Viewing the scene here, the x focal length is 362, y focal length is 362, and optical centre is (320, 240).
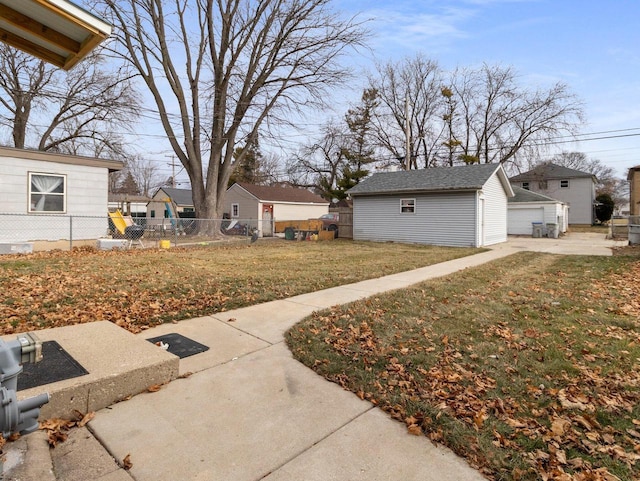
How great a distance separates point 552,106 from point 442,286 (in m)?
32.4

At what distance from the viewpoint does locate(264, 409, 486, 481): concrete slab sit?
6.51ft

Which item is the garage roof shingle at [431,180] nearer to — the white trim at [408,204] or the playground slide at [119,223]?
the white trim at [408,204]

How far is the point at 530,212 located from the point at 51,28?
28.9 metres

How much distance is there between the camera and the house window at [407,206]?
17.5m

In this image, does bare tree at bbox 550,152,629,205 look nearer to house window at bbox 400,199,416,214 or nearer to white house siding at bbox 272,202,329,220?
white house siding at bbox 272,202,329,220

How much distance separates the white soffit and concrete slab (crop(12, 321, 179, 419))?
2418 mm

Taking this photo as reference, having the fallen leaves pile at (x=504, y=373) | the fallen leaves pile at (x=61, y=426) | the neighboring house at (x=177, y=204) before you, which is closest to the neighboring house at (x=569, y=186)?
the neighboring house at (x=177, y=204)

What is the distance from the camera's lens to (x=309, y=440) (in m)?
2.29

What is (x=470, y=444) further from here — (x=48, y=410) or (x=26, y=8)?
(x=26, y=8)

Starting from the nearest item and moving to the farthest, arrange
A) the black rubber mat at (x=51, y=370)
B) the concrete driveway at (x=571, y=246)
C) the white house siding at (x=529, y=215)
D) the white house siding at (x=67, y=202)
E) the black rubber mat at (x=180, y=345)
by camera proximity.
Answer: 1. the black rubber mat at (x=51, y=370)
2. the black rubber mat at (x=180, y=345)
3. the white house siding at (x=67, y=202)
4. the concrete driveway at (x=571, y=246)
5. the white house siding at (x=529, y=215)

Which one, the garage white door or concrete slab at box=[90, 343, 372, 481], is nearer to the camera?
concrete slab at box=[90, 343, 372, 481]

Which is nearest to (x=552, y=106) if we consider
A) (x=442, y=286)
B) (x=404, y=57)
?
(x=404, y=57)

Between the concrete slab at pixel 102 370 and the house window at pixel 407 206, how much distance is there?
15.5 m

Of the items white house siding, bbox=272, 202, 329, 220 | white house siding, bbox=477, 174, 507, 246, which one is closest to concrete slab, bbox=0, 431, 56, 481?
white house siding, bbox=477, 174, 507, 246
